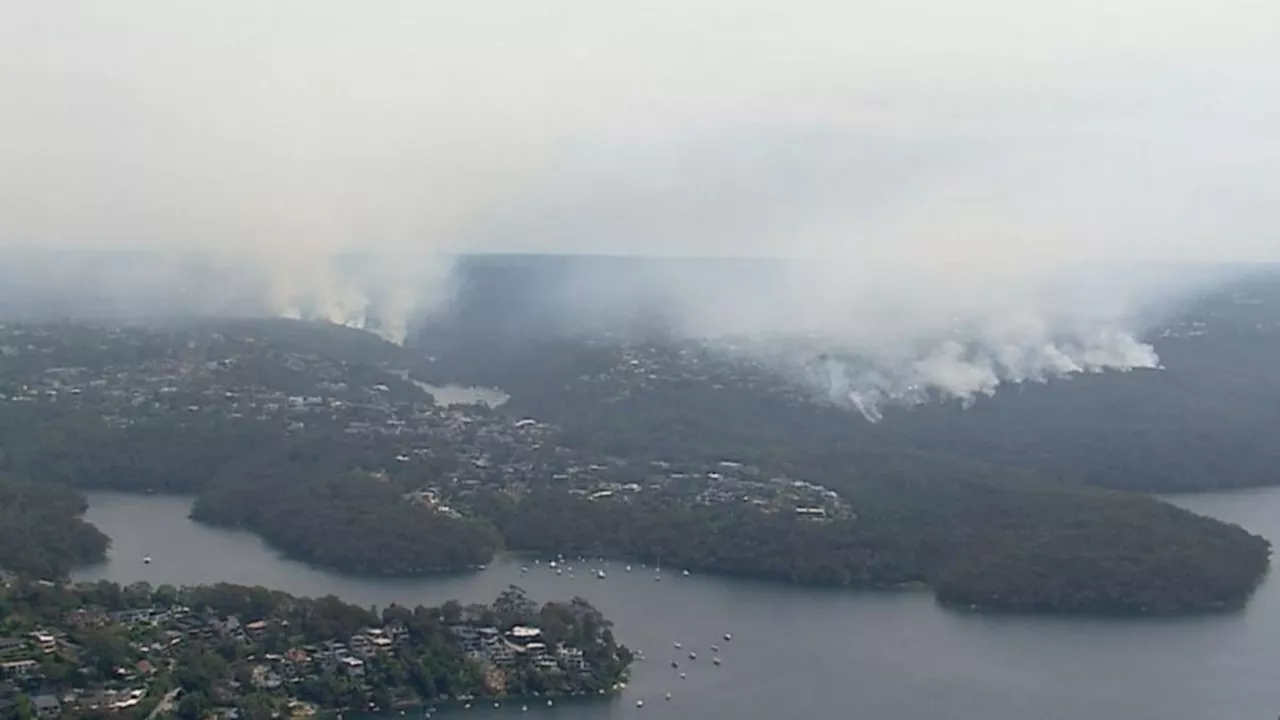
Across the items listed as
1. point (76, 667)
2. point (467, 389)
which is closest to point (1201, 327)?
point (467, 389)

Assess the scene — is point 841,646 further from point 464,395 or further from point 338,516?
point 464,395

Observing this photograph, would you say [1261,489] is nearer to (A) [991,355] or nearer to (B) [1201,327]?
(A) [991,355]

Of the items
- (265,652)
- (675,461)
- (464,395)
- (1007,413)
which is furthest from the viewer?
(464,395)

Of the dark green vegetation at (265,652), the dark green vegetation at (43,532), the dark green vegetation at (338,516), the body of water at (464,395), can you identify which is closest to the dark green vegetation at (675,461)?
the dark green vegetation at (338,516)

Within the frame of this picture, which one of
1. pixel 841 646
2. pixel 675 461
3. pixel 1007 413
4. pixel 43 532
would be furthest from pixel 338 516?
pixel 1007 413

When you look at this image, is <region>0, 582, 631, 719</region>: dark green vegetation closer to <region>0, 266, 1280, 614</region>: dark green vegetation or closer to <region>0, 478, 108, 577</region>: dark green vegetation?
<region>0, 478, 108, 577</region>: dark green vegetation
